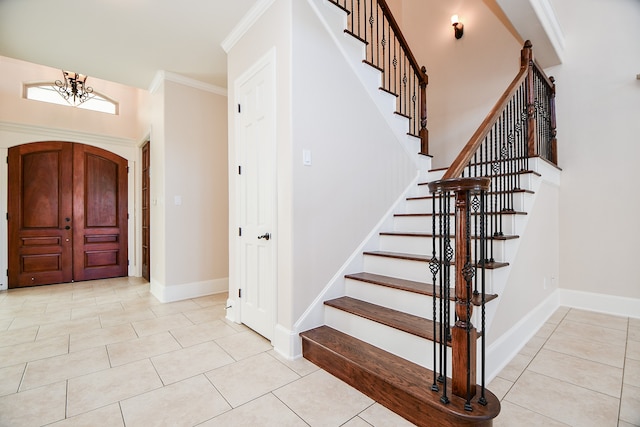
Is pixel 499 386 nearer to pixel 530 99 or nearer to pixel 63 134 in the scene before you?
pixel 530 99

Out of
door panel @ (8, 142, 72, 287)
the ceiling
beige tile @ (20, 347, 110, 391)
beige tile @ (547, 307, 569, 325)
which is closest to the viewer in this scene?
beige tile @ (20, 347, 110, 391)

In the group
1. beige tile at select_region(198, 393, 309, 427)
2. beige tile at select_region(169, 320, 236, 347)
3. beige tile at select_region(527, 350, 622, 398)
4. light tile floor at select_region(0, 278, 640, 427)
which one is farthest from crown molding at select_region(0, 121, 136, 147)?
beige tile at select_region(527, 350, 622, 398)

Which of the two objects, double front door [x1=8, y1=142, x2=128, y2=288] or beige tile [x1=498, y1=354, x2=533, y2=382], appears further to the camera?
double front door [x1=8, y1=142, x2=128, y2=288]

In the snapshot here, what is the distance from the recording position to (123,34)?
3.12 meters

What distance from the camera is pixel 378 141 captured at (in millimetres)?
2965

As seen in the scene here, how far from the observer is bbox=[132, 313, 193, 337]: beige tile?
9.23 ft

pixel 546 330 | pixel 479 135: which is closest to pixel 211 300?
pixel 479 135

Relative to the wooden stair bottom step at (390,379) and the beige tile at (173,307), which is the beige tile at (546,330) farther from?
the beige tile at (173,307)

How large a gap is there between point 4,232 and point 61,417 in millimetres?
4558

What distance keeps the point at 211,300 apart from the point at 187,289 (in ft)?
1.25

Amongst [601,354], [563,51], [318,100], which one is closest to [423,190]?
[318,100]

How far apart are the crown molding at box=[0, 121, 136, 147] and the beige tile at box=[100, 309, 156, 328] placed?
11.3ft

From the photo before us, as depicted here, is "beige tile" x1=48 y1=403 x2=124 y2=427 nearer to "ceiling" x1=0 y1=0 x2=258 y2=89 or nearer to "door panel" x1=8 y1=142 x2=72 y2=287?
"ceiling" x1=0 y1=0 x2=258 y2=89

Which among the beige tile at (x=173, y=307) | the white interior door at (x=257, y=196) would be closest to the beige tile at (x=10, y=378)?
the beige tile at (x=173, y=307)
